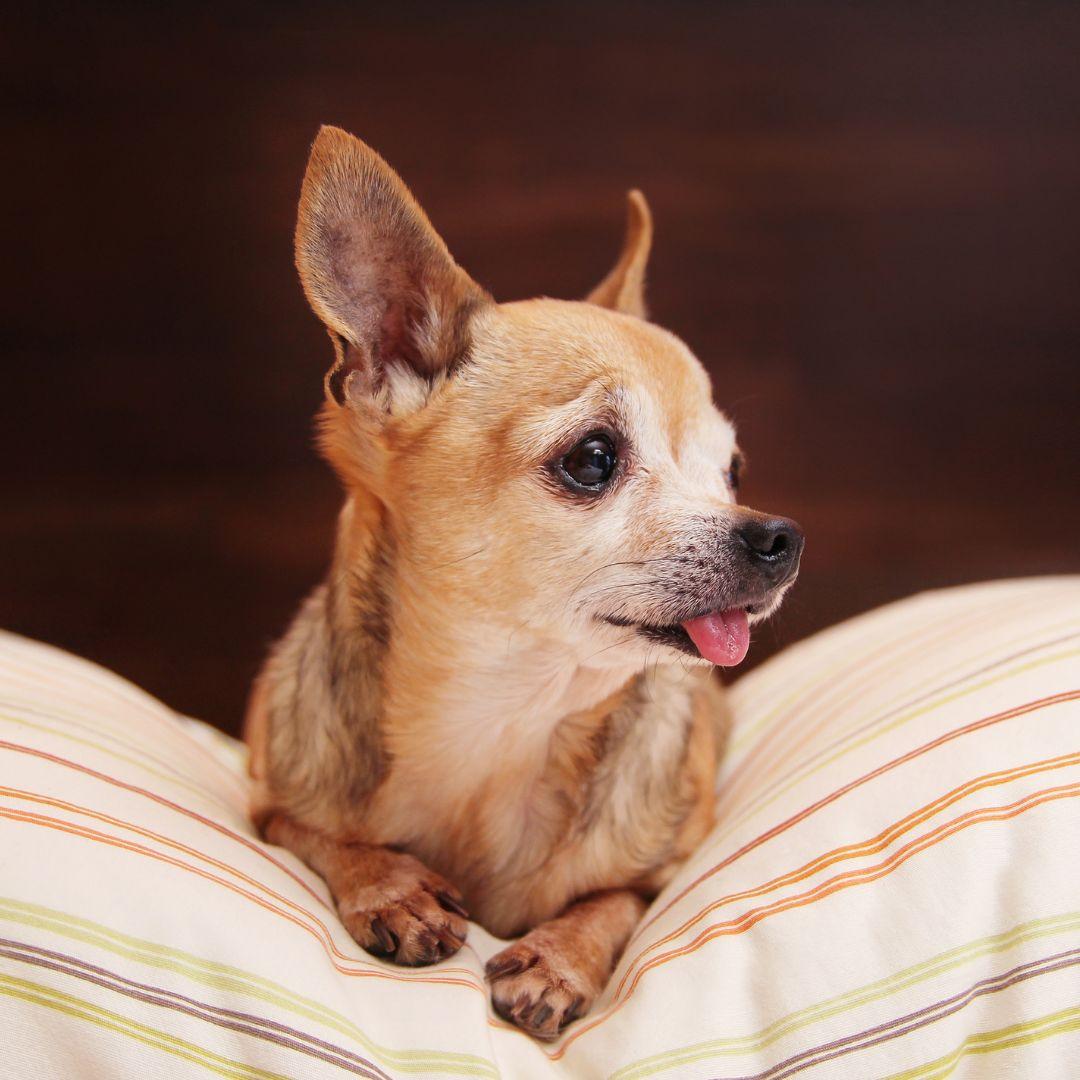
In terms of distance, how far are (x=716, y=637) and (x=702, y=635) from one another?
0.05 feet

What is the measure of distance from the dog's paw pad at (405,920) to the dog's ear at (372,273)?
1.73 feet

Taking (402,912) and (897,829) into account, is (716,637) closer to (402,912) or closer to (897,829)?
(897,829)

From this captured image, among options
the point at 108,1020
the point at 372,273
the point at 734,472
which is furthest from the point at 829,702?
the point at 108,1020

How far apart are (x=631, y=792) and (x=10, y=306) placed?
5.52 feet

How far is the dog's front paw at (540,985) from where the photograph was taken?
1.01m

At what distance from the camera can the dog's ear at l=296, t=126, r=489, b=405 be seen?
3.49 feet

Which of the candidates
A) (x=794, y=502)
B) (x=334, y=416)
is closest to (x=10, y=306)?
(x=334, y=416)

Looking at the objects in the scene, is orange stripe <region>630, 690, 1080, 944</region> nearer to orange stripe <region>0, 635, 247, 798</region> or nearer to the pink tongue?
the pink tongue

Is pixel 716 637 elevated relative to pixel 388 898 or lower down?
elevated

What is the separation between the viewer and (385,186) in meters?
1.09

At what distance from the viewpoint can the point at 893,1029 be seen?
0.90 meters

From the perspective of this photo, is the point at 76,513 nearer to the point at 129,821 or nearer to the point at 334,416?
the point at 334,416

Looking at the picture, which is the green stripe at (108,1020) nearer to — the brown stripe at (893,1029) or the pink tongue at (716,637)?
the brown stripe at (893,1029)

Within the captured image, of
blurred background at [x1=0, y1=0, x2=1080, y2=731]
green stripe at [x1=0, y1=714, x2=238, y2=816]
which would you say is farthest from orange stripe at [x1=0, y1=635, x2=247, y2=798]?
blurred background at [x1=0, y1=0, x2=1080, y2=731]
